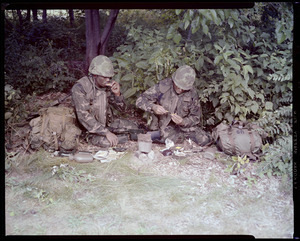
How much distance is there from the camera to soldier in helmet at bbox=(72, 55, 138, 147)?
467 cm

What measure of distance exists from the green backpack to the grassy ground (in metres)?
0.37

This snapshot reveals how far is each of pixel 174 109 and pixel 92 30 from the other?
2.92m

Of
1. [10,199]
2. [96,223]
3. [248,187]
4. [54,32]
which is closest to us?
[96,223]

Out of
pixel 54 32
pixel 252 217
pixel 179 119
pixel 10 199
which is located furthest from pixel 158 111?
pixel 54 32

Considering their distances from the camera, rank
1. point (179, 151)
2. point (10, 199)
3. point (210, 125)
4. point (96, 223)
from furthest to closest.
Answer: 1. point (210, 125)
2. point (179, 151)
3. point (10, 199)
4. point (96, 223)

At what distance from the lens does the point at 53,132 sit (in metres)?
4.47

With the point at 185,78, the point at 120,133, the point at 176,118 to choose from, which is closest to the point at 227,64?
the point at 185,78

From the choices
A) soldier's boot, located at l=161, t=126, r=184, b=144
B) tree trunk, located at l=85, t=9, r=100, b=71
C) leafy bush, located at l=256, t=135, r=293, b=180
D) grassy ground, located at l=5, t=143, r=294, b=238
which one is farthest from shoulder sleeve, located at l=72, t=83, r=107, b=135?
leafy bush, located at l=256, t=135, r=293, b=180

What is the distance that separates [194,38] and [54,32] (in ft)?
13.9

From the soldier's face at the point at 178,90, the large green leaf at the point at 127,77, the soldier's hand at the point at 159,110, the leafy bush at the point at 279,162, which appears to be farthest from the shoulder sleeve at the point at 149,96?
the leafy bush at the point at 279,162

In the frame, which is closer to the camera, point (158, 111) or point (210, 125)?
point (158, 111)

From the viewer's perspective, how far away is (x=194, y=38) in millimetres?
5555

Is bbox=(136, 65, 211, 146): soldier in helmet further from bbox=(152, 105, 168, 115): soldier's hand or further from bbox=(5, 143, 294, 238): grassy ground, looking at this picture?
bbox=(5, 143, 294, 238): grassy ground

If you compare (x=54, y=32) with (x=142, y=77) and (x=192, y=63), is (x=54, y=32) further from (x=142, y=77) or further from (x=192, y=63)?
(x=192, y=63)
